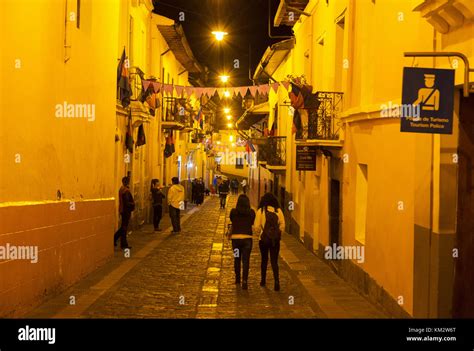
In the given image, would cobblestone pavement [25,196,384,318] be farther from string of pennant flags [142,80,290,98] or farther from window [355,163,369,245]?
string of pennant flags [142,80,290,98]

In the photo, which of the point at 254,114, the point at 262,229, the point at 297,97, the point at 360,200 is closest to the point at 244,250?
the point at 262,229

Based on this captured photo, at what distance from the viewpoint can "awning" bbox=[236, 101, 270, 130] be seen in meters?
34.3

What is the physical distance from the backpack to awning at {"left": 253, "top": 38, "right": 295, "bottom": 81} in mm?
12546

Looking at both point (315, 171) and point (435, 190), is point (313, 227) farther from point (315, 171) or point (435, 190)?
point (435, 190)

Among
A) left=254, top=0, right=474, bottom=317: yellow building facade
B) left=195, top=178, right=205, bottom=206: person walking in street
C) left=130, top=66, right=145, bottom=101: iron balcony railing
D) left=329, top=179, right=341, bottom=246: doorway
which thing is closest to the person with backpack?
left=254, top=0, right=474, bottom=317: yellow building facade

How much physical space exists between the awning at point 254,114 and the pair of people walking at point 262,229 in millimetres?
21666

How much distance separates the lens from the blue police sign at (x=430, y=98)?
7.28 m

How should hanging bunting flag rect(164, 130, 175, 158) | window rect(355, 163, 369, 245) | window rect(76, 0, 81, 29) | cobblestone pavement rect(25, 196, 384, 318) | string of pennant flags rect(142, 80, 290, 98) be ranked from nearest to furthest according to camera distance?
cobblestone pavement rect(25, 196, 384, 318) < window rect(76, 0, 81, 29) < window rect(355, 163, 369, 245) < string of pennant flags rect(142, 80, 290, 98) < hanging bunting flag rect(164, 130, 175, 158)

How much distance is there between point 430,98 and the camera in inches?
288

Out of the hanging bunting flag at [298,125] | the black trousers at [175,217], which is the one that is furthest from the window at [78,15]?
the black trousers at [175,217]

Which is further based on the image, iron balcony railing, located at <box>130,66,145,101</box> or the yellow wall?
iron balcony railing, located at <box>130,66,145,101</box>

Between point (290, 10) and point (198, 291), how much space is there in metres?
11.7

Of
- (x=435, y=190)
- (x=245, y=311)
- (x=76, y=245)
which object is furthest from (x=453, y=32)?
(x=76, y=245)

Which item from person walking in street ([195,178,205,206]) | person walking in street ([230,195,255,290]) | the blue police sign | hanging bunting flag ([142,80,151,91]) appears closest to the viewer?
the blue police sign
